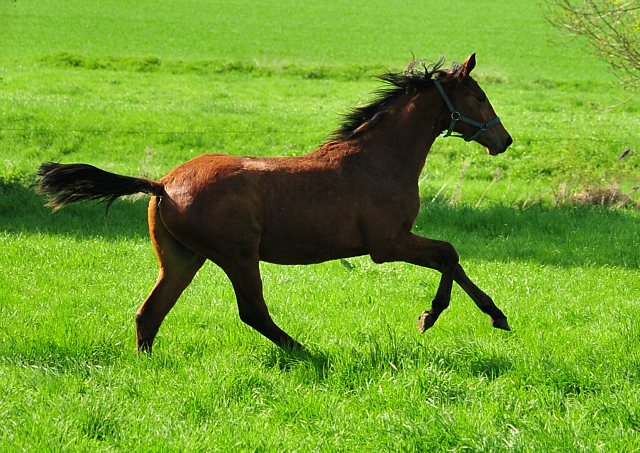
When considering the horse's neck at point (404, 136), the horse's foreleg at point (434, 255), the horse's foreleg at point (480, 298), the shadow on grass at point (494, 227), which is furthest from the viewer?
the shadow on grass at point (494, 227)

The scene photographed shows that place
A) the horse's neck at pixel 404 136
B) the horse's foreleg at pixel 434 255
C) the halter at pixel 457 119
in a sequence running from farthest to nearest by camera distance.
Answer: the halter at pixel 457 119, the horse's neck at pixel 404 136, the horse's foreleg at pixel 434 255

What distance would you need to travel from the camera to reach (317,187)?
5.55 meters

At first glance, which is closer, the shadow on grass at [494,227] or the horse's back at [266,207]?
the horse's back at [266,207]

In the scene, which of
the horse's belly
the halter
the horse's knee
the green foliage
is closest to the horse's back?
the horse's belly

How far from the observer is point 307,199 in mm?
5477

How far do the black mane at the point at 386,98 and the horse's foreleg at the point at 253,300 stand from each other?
4.59 feet

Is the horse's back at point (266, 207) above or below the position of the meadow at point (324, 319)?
above

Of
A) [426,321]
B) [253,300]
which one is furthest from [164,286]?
[426,321]

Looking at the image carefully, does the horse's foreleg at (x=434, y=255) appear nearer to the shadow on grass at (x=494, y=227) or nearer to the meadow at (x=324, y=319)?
the meadow at (x=324, y=319)

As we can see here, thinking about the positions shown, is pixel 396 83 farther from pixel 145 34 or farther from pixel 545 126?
pixel 145 34

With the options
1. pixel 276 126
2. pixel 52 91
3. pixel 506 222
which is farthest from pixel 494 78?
pixel 506 222

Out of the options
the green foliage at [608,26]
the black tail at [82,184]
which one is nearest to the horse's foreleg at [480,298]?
the black tail at [82,184]

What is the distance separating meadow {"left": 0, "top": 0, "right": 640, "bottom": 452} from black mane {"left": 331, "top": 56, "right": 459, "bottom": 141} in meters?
0.63

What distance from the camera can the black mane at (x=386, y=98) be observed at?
603 centimetres
